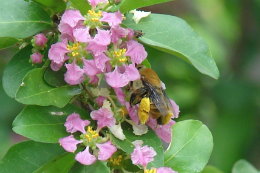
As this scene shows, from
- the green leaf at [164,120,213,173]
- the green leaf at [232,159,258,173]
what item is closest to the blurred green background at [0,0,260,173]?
the green leaf at [232,159,258,173]

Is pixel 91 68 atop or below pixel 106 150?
atop

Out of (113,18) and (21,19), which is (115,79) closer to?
(113,18)

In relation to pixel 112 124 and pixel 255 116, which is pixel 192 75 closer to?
pixel 255 116

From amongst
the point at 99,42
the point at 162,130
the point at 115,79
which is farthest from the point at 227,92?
the point at 99,42

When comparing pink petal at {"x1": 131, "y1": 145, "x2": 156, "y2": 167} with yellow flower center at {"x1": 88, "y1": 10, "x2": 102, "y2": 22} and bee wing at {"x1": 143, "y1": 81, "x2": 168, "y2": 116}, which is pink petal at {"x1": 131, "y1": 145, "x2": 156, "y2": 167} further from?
yellow flower center at {"x1": 88, "y1": 10, "x2": 102, "y2": 22}

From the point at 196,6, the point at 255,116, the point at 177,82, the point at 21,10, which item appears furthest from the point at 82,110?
the point at 196,6

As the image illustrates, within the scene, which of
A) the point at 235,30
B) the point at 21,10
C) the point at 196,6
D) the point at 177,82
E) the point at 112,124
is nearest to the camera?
the point at 112,124

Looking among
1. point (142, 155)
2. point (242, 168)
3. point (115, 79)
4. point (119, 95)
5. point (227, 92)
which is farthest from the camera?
point (227, 92)
